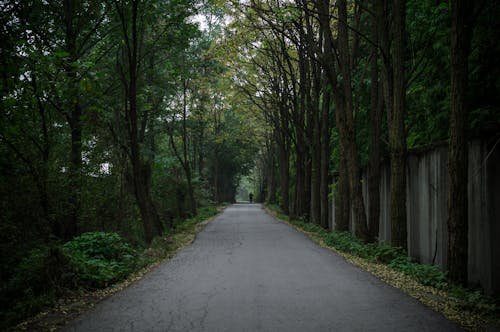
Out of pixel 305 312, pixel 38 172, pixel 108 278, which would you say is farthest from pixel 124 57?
pixel 305 312

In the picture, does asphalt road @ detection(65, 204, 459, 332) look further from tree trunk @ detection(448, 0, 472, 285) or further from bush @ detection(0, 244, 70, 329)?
tree trunk @ detection(448, 0, 472, 285)

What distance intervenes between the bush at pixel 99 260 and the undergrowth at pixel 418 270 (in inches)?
223

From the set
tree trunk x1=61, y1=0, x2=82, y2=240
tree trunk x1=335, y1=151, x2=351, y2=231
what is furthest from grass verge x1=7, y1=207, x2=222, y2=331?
tree trunk x1=335, y1=151, x2=351, y2=231

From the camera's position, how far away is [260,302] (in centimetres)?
610

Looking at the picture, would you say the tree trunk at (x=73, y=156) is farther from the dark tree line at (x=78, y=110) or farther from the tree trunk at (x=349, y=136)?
the tree trunk at (x=349, y=136)

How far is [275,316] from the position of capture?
5.39 metres

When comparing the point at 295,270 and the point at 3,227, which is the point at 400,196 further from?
the point at 3,227

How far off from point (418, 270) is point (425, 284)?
66 cm

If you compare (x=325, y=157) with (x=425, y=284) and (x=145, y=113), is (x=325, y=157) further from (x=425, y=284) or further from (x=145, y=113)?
(x=425, y=284)

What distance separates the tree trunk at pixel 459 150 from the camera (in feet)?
24.0

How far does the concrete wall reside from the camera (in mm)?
7227

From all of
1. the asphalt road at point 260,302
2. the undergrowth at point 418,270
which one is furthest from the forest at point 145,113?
the asphalt road at point 260,302

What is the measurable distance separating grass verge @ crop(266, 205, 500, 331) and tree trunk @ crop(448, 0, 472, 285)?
0.47 m

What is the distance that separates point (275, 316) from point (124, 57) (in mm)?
13800
